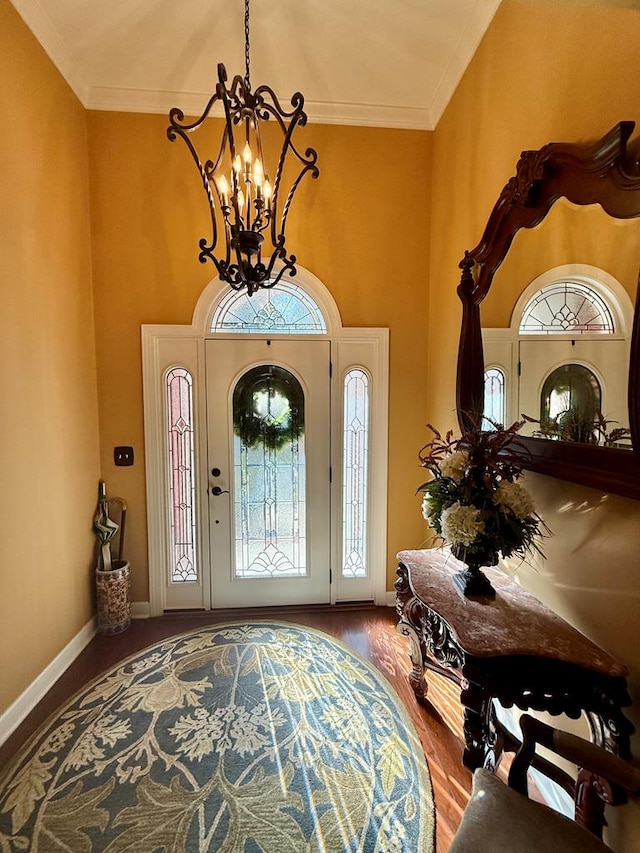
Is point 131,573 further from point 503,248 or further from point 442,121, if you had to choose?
point 442,121

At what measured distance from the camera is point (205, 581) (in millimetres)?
2971

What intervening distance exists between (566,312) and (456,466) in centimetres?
72

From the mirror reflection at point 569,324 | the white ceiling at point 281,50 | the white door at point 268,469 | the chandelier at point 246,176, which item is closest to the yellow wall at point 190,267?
the white ceiling at point 281,50

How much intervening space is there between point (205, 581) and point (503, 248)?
9.54ft

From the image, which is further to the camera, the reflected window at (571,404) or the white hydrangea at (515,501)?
the white hydrangea at (515,501)

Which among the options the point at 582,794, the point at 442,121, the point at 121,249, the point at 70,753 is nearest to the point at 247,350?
the point at 121,249

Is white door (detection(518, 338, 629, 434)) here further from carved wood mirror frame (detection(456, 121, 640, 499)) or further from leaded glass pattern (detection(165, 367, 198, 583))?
leaded glass pattern (detection(165, 367, 198, 583))

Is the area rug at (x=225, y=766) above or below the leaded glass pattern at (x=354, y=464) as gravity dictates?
below

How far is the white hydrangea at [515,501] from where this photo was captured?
1.50 meters

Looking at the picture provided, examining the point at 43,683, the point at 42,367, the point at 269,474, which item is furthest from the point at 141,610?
the point at 42,367

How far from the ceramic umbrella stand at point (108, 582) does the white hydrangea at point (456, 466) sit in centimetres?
238

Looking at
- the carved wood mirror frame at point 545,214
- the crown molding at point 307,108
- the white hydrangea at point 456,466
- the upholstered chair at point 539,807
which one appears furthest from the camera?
the crown molding at point 307,108

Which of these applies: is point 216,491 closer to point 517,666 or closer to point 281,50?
point 517,666

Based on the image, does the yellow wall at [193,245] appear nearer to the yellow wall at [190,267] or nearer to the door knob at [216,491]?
the yellow wall at [190,267]
